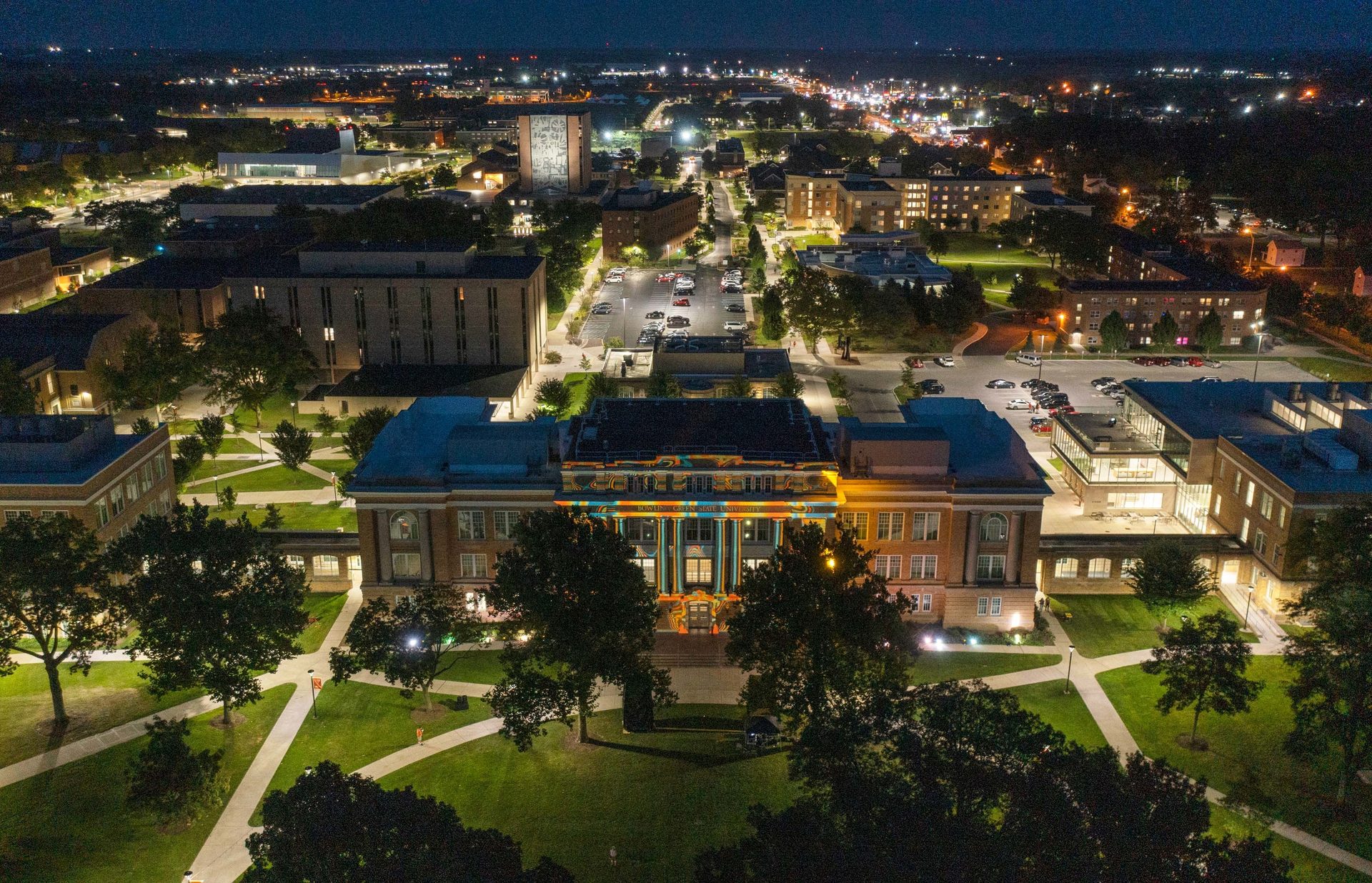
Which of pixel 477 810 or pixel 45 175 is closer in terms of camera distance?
pixel 477 810

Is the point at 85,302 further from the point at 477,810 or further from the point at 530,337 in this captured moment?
the point at 477,810

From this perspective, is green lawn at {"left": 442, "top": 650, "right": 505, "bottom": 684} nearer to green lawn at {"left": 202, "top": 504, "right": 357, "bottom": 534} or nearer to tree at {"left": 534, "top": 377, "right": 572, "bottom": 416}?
green lawn at {"left": 202, "top": 504, "right": 357, "bottom": 534}

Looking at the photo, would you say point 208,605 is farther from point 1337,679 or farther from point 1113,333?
point 1113,333

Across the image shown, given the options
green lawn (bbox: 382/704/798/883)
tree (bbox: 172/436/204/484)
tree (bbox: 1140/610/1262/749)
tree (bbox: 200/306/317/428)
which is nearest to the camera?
green lawn (bbox: 382/704/798/883)

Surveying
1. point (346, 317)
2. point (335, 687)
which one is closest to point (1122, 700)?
point (335, 687)

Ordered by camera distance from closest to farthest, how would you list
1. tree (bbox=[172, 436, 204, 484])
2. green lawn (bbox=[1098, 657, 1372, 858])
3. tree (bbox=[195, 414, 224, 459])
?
green lawn (bbox=[1098, 657, 1372, 858]) → tree (bbox=[172, 436, 204, 484]) → tree (bbox=[195, 414, 224, 459])

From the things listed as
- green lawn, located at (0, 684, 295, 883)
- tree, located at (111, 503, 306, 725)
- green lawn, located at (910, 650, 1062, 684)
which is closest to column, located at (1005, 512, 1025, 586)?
green lawn, located at (910, 650, 1062, 684)

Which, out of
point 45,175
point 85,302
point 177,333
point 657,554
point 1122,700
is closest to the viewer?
point 1122,700
